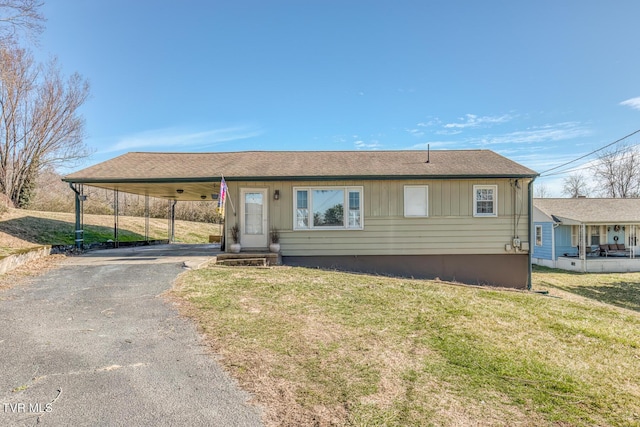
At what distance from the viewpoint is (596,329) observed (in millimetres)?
4832

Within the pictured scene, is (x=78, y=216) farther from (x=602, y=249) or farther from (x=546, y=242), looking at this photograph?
(x=602, y=249)

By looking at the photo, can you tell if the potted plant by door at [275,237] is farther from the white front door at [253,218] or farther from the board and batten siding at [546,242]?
the board and batten siding at [546,242]

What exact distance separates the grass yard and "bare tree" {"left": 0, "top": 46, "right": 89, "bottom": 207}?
64.9ft

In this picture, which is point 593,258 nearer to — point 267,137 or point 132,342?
point 267,137

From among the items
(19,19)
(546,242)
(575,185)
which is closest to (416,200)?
(19,19)

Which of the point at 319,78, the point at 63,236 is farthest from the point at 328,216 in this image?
the point at 63,236

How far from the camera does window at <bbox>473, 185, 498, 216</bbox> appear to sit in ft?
33.4

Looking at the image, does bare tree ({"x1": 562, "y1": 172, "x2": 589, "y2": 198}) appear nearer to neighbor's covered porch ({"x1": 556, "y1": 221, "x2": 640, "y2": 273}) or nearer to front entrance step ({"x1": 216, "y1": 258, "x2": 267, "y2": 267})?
neighbor's covered porch ({"x1": 556, "y1": 221, "x2": 640, "y2": 273})

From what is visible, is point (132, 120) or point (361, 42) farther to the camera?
point (132, 120)

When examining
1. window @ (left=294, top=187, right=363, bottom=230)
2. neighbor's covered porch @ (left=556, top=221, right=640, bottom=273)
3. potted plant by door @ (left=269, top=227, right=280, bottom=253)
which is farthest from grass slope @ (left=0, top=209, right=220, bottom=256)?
neighbor's covered porch @ (left=556, top=221, right=640, bottom=273)

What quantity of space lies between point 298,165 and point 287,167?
43 cm

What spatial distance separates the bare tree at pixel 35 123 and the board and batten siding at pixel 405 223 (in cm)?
1736

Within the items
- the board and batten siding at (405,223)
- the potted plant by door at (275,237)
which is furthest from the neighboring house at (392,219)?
the potted plant by door at (275,237)

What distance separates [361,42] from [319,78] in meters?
2.47
